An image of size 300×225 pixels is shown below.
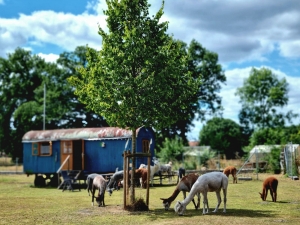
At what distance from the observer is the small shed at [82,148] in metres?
32.6

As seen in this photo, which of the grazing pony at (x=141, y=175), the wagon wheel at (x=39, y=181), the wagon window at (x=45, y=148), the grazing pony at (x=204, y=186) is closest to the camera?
the grazing pony at (x=204, y=186)

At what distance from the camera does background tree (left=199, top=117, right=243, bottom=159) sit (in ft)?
222

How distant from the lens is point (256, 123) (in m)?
74.7

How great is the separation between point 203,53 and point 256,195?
147 ft

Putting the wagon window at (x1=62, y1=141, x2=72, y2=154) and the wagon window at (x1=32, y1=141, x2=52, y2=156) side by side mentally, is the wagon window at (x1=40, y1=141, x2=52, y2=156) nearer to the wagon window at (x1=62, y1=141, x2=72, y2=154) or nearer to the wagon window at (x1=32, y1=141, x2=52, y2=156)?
the wagon window at (x1=32, y1=141, x2=52, y2=156)

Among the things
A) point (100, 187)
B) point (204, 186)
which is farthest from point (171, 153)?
point (204, 186)

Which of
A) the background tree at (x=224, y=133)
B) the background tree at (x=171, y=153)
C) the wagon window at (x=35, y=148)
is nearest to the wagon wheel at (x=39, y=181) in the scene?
the wagon window at (x=35, y=148)

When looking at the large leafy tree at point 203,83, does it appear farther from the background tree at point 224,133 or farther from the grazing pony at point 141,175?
the grazing pony at point 141,175

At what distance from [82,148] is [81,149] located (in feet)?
1.65

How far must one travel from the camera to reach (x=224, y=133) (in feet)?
227

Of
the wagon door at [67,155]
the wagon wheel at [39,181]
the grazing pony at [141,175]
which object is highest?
the wagon door at [67,155]

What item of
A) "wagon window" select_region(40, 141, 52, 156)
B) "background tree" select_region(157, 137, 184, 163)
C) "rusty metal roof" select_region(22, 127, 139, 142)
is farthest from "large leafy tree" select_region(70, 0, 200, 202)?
"background tree" select_region(157, 137, 184, 163)

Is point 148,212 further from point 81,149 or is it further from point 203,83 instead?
point 203,83

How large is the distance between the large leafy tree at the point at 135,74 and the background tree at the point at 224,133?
159 ft
